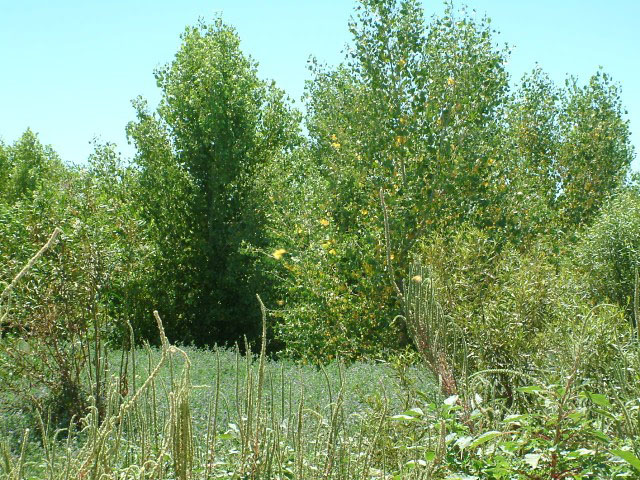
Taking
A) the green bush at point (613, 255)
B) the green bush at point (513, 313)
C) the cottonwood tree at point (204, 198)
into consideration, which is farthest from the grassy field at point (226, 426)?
the cottonwood tree at point (204, 198)

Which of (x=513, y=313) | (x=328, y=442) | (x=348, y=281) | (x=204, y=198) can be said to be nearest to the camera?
(x=328, y=442)

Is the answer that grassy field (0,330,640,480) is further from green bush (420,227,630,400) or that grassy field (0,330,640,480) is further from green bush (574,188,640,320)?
green bush (574,188,640,320)

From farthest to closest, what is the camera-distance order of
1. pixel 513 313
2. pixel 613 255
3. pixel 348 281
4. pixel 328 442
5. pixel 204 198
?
pixel 204 198
pixel 348 281
pixel 613 255
pixel 513 313
pixel 328 442

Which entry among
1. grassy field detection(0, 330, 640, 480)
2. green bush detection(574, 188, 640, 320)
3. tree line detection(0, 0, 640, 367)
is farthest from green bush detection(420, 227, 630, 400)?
green bush detection(574, 188, 640, 320)

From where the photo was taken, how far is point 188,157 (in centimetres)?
1645

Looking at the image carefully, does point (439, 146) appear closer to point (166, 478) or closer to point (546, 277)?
point (546, 277)

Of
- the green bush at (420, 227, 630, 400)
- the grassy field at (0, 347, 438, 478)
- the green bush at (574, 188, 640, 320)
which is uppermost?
the green bush at (574, 188, 640, 320)

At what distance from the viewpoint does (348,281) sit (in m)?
11.3

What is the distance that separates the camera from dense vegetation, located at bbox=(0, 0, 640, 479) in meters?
2.89

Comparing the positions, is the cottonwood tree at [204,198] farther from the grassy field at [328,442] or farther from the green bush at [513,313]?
the grassy field at [328,442]

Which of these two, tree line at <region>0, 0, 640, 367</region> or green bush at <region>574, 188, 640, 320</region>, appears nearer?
tree line at <region>0, 0, 640, 367</region>

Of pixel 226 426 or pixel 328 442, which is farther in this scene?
pixel 226 426

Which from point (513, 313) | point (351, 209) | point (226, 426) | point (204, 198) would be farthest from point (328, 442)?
point (204, 198)

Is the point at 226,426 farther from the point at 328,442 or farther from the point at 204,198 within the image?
the point at 204,198
